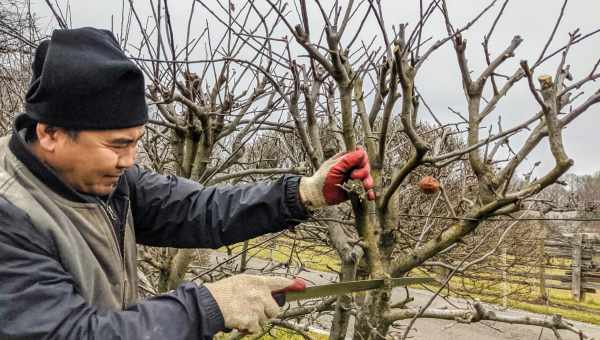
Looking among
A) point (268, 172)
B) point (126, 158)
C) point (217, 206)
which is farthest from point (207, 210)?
point (268, 172)

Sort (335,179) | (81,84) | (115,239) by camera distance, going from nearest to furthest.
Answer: (81,84) < (115,239) < (335,179)

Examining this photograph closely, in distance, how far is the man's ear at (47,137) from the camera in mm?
1443

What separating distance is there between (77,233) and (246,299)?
0.55m

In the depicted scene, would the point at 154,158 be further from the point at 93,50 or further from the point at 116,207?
the point at 93,50

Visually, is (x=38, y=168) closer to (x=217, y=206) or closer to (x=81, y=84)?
(x=81, y=84)

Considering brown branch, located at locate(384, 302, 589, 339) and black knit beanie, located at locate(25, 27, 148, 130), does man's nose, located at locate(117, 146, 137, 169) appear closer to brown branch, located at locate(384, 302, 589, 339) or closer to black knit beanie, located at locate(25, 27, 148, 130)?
black knit beanie, located at locate(25, 27, 148, 130)

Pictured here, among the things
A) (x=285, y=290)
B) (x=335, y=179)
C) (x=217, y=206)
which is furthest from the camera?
(x=217, y=206)

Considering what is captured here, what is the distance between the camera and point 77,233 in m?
1.46

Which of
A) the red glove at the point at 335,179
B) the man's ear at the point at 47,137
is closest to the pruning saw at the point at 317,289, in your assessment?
the red glove at the point at 335,179

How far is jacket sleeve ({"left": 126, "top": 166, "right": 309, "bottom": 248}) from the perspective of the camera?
1.94m

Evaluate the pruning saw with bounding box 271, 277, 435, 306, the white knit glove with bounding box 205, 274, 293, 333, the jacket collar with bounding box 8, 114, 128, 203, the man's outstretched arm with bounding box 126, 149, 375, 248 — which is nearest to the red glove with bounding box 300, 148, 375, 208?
the man's outstretched arm with bounding box 126, 149, 375, 248

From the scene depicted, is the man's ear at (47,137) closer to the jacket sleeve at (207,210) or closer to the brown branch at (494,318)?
the jacket sleeve at (207,210)

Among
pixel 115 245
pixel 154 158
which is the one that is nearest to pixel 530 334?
pixel 154 158

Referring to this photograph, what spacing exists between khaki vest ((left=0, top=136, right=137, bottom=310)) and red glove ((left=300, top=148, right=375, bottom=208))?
718 millimetres
